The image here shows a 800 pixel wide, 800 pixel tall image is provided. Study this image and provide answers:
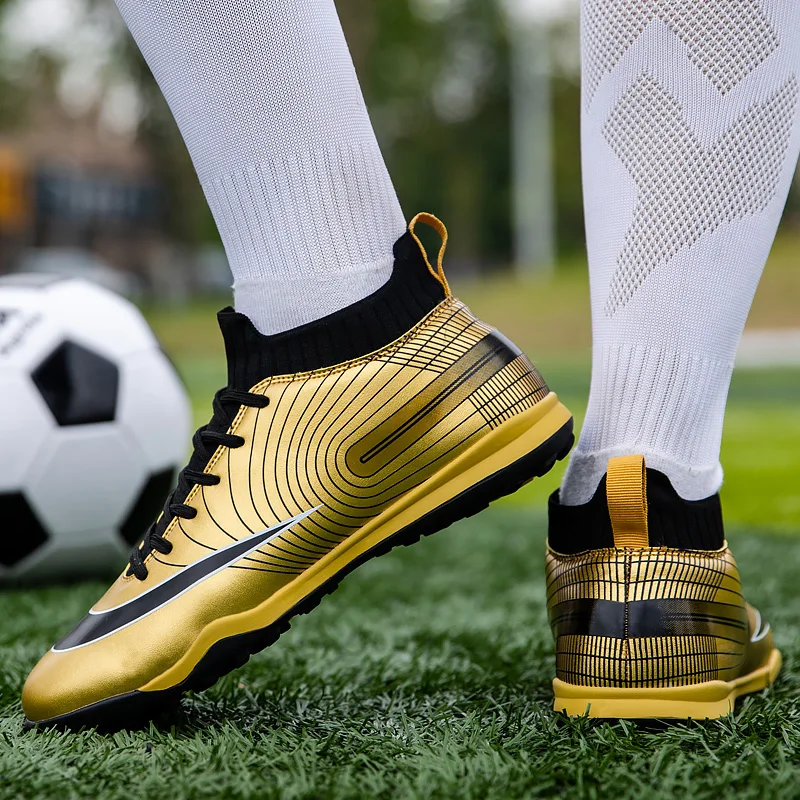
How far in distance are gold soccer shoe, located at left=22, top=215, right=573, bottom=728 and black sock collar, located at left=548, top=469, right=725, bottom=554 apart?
0.06 metres

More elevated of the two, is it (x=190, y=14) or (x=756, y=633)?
(x=190, y=14)

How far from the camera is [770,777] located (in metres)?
0.77

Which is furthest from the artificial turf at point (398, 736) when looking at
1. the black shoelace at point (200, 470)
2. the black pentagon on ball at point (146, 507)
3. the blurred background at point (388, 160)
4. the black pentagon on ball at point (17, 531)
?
the blurred background at point (388, 160)

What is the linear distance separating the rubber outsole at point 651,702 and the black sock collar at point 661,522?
14 cm

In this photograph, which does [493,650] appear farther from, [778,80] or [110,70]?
[110,70]

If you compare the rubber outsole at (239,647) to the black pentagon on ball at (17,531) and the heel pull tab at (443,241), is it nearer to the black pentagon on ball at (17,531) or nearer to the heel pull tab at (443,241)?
the heel pull tab at (443,241)

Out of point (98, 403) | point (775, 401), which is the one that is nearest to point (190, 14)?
point (98, 403)

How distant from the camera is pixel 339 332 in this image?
3.25ft

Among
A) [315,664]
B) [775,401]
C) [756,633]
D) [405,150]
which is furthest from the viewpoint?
[405,150]

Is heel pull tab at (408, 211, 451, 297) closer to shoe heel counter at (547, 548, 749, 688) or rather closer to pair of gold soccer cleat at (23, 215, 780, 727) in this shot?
pair of gold soccer cleat at (23, 215, 780, 727)

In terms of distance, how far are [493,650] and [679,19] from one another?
0.79m

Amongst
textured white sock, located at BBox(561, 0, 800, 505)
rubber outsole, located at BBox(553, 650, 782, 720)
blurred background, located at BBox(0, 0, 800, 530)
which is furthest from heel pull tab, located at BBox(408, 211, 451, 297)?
blurred background, located at BBox(0, 0, 800, 530)

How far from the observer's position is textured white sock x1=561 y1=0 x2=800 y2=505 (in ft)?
3.20

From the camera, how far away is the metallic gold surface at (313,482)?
93cm
